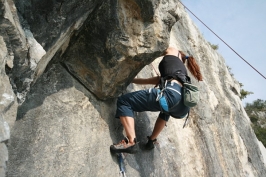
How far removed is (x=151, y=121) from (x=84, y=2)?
281 cm

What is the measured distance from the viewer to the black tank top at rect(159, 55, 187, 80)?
4.91 metres

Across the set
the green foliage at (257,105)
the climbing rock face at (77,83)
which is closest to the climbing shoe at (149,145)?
the climbing rock face at (77,83)

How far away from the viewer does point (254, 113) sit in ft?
125

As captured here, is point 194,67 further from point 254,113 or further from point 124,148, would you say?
point 254,113

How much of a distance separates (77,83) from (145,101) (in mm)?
1108

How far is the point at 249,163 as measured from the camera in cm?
869

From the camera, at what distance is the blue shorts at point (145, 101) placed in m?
4.70

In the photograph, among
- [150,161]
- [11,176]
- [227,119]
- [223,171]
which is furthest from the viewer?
[227,119]

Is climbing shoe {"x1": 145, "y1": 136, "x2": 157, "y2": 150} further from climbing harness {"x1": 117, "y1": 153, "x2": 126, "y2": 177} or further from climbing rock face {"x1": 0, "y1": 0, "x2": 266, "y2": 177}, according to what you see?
climbing harness {"x1": 117, "y1": 153, "x2": 126, "y2": 177}

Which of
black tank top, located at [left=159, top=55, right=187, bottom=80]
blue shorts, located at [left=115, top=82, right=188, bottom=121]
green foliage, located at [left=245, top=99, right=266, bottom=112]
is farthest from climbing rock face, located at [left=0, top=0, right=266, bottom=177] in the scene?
green foliage, located at [left=245, top=99, right=266, bottom=112]

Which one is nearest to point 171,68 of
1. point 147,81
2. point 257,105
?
point 147,81

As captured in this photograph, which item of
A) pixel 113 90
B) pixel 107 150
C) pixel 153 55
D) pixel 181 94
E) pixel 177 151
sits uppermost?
pixel 153 55

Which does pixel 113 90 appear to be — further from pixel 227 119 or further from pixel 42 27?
pixel 227 119

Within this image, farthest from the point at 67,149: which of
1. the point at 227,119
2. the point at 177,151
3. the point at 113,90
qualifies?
the point at 227,119
